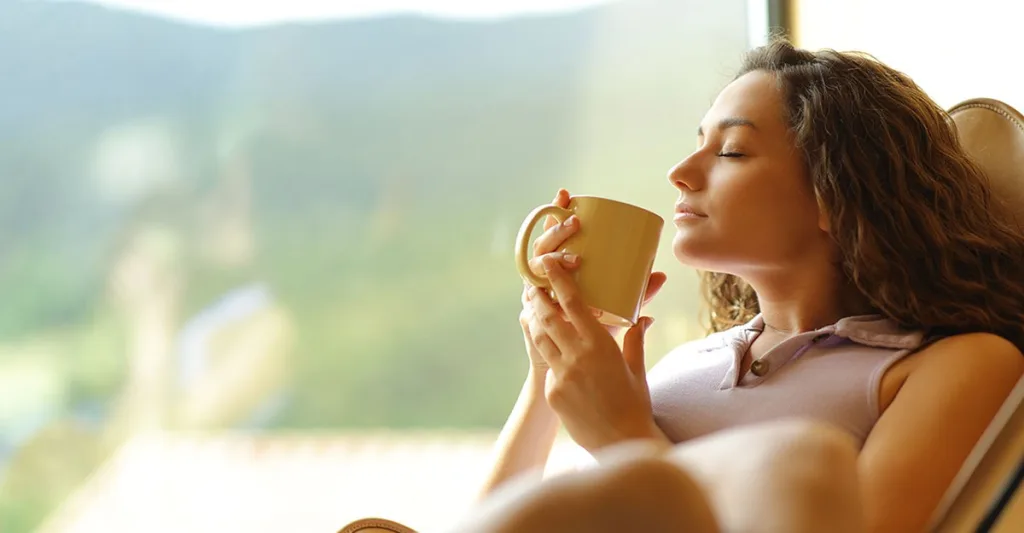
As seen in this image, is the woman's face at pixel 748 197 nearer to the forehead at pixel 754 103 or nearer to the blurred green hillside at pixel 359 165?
the forehead at pixel 754 103

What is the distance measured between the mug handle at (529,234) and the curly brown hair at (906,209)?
350mm

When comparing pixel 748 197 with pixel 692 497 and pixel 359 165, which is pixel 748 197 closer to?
pixel 692 497

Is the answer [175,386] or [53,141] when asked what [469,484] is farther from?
Result: [53,141]

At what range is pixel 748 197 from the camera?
1250 mm

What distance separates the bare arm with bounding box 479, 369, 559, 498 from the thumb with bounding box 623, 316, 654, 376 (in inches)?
7.6

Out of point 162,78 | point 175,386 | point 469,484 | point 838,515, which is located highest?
point 162,78

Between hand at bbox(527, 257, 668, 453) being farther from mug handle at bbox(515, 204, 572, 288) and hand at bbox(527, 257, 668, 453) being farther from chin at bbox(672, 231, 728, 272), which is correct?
chin at bbox(672, 231, 728, 272)

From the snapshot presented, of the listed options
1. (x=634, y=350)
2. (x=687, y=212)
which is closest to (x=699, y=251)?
(x=687, y=212)

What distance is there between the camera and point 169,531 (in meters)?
3.06

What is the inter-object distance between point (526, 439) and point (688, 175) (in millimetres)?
417

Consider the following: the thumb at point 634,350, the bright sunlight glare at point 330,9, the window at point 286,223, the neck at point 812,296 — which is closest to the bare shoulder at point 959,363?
the neck at point 812,296

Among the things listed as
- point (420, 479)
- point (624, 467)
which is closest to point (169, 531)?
point (420, 479)

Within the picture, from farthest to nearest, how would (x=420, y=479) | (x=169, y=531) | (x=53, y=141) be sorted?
(x=420, y=479) < (x=169, y=531) < (x=53, y=141)

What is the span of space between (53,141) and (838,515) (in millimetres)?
2505
